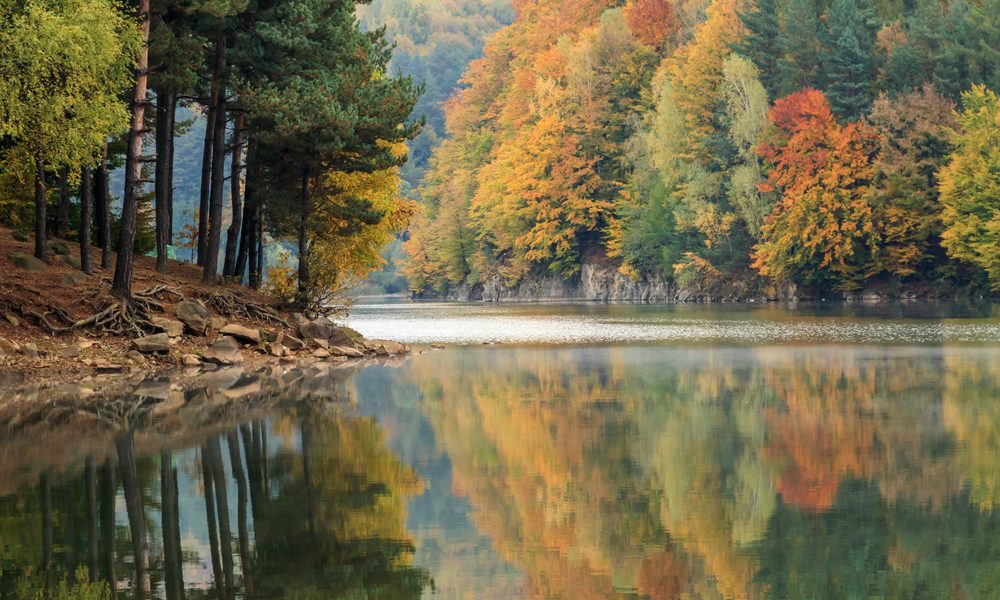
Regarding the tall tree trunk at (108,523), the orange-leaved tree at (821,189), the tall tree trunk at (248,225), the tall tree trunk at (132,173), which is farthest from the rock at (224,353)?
the orange-leaved tree at (821,189)

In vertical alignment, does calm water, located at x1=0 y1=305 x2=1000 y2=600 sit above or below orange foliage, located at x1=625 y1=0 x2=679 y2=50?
below

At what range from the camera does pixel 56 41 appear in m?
25.0

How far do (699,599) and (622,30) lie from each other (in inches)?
3666

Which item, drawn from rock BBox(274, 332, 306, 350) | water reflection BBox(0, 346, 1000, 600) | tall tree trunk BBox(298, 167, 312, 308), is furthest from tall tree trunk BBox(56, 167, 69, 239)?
water reflection BBox(0, 346, 1000, 600)

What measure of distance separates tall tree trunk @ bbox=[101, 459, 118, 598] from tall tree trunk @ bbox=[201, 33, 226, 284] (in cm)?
2209

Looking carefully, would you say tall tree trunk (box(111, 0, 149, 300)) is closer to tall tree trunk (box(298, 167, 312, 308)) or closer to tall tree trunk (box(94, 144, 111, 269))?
tall tree trunk (box(94, 144, 111, 269))

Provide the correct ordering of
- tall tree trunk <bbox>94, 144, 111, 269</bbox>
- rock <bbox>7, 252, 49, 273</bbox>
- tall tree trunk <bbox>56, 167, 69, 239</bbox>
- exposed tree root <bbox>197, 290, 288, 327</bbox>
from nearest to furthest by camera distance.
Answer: rock <bbox>7, 252, 49, 273</bbox>, exposed tree root <bbox>197, 290, 288, 327</bbox>, tall tree trunk <bbox>94, 144, 111, 269</bbox>, tall tree trunk <bbox>56, 167, 69, 239</bbox>

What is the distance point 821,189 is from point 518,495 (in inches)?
2598

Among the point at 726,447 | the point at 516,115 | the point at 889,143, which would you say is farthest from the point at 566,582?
the point at 516,115

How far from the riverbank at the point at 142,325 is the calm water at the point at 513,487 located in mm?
2977

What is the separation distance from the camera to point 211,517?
1157 cm

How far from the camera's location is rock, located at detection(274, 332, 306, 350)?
3405 cm

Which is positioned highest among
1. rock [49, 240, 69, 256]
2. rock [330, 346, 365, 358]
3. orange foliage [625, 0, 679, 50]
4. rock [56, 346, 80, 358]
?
orange foliage [625, 0, 679, 50]

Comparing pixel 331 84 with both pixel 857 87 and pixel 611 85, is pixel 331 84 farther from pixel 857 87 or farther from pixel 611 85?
pixel 611 85
